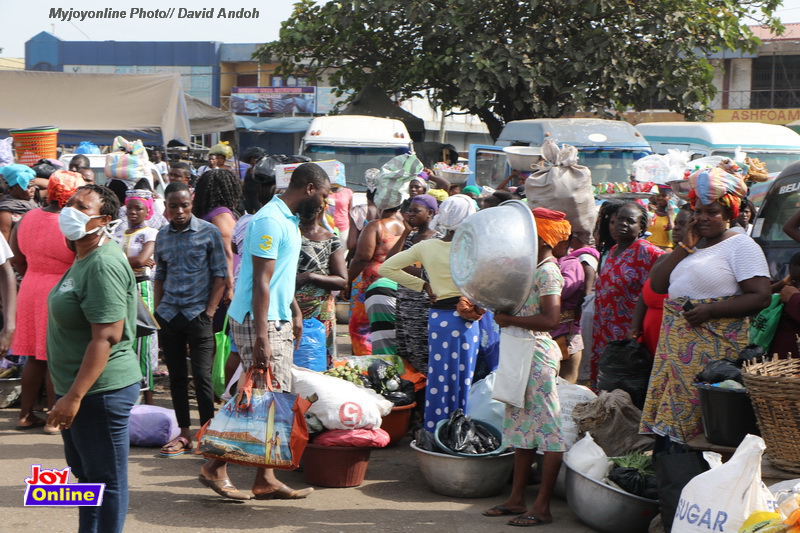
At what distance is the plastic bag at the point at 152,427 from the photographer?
6.65 m

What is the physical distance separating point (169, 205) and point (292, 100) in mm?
36640

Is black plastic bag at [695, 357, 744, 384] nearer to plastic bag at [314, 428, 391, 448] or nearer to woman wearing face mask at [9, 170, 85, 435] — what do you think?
plastic bag at [314, 428, 391, 448]

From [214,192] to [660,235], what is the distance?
154 inches

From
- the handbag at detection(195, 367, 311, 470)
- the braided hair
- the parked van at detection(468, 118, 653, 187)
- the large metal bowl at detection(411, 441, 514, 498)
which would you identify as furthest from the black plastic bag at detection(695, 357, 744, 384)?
the parked van at detection(468, 118, 653, 187)

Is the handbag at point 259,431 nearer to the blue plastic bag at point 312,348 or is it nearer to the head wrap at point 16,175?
the blue plastic bag at point 312,348

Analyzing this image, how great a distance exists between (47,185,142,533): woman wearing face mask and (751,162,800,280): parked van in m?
4.97

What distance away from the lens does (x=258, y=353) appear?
5.12 metres

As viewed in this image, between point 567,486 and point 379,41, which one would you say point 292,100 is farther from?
point 567,486

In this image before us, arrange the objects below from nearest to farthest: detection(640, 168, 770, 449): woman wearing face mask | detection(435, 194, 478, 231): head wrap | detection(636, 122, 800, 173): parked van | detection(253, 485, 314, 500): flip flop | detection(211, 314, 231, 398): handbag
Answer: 1. detection(640, 168, 770, 449): woman wearing face mask
2. detection(253, 485, 314, 500): flip flop
3. detection(435, 194, 478, 231): head wrap
4. detection(211, 314, 231, 398): handbag
5. detection(636, 122, 800, 173): parked van

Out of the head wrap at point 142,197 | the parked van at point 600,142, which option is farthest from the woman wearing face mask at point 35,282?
the parked van at point 600,142

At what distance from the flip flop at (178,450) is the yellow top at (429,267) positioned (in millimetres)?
1789

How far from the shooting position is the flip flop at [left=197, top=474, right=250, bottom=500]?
17.6 ft

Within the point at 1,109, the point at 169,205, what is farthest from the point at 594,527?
the point at 1,109

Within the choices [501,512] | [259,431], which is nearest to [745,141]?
[501,512]
